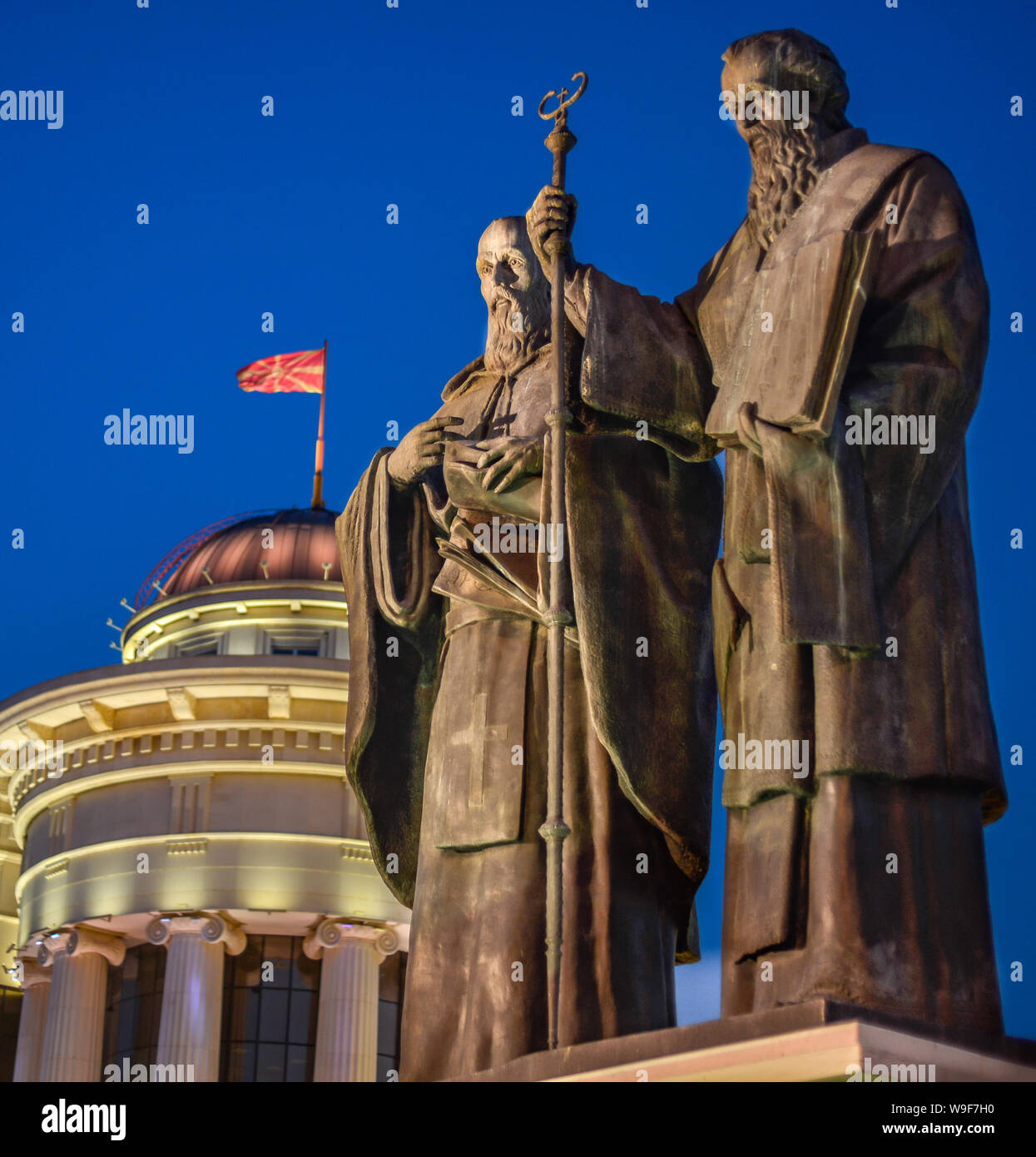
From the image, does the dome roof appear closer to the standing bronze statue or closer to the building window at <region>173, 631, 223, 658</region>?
the building window at <region>173, 631, 223, 658</region>

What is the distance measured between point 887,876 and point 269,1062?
30.9 metres

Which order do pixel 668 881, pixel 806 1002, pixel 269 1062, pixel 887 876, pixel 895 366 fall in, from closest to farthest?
pixel 806 1002, pixel 887 876, pixel 895 366, pixel 668 881, pixel 269 1062

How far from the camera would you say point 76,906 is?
120 ft

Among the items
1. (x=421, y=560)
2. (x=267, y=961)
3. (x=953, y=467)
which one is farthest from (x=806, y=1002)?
(x=267, y=961)

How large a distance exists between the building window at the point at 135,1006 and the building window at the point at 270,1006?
1.44 metres

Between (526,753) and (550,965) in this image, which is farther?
(526,753)

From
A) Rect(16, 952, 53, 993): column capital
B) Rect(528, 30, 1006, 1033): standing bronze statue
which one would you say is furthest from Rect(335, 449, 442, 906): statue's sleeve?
Rect(16, 952, 53, 993): column capital

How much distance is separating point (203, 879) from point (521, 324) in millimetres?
27627

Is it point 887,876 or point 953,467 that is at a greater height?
point 953,467

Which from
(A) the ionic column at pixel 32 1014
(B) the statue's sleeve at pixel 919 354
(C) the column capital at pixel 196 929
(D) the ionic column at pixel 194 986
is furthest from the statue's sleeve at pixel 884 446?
(A) the ionic column at pixel 32 1014

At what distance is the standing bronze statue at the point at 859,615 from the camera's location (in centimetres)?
682

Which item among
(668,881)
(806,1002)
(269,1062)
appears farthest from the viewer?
(269,1062)

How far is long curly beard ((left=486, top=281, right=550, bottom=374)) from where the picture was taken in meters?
9.91

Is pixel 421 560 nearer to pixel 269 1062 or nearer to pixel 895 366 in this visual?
pixel 895 366
